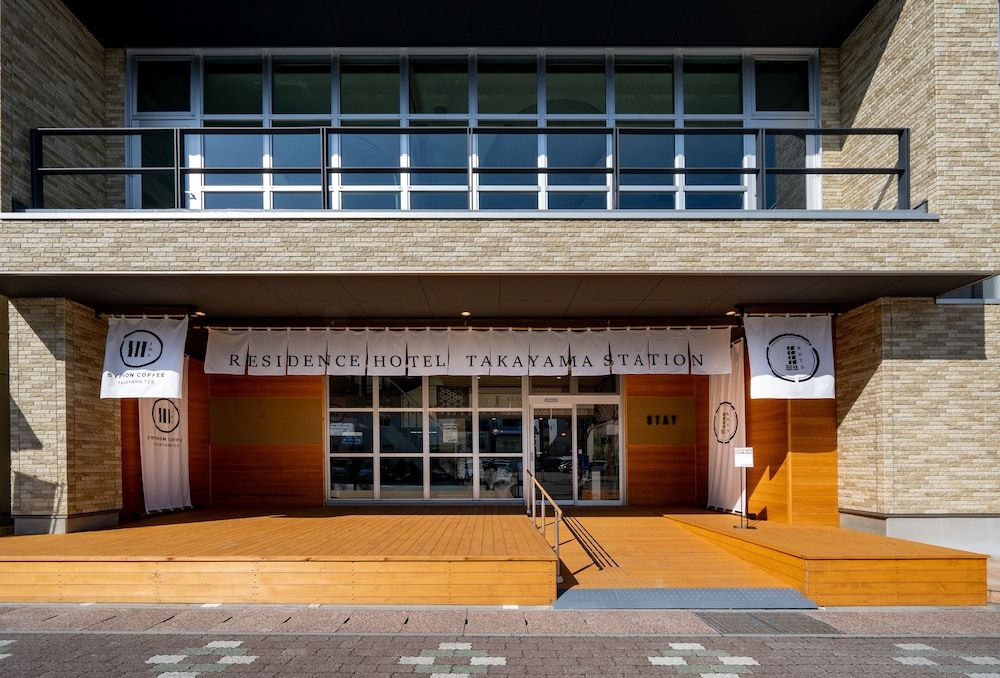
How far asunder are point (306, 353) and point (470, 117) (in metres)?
5.34

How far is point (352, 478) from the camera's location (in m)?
14.8

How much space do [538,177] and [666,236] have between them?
326 cm

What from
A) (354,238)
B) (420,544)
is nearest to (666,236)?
(354,238)

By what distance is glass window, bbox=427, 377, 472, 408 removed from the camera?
48.8ft

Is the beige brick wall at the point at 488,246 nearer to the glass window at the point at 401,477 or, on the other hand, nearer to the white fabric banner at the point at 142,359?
the white fabric banner at the point at 142,359

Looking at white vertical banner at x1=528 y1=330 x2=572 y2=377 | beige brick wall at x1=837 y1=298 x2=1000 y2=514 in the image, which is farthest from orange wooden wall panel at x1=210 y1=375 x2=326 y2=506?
beige brick wall at x1=837 y1=298 x2=1000 y2=514

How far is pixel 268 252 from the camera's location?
957 centimetres

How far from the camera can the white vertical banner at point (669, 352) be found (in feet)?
40.8

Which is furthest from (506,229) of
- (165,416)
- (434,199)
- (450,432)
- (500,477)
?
(165,416)

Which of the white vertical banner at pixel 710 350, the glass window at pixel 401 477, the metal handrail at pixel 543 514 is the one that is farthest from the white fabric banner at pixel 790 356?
the glass window at pixel 401 477

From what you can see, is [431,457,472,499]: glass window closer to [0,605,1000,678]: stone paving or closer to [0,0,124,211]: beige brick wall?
[0,605,1000,678]: stone paving

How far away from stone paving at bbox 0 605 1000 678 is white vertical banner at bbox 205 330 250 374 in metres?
5.26

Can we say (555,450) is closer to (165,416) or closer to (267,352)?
(267,352)

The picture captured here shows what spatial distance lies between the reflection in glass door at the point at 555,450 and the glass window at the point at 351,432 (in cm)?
365
